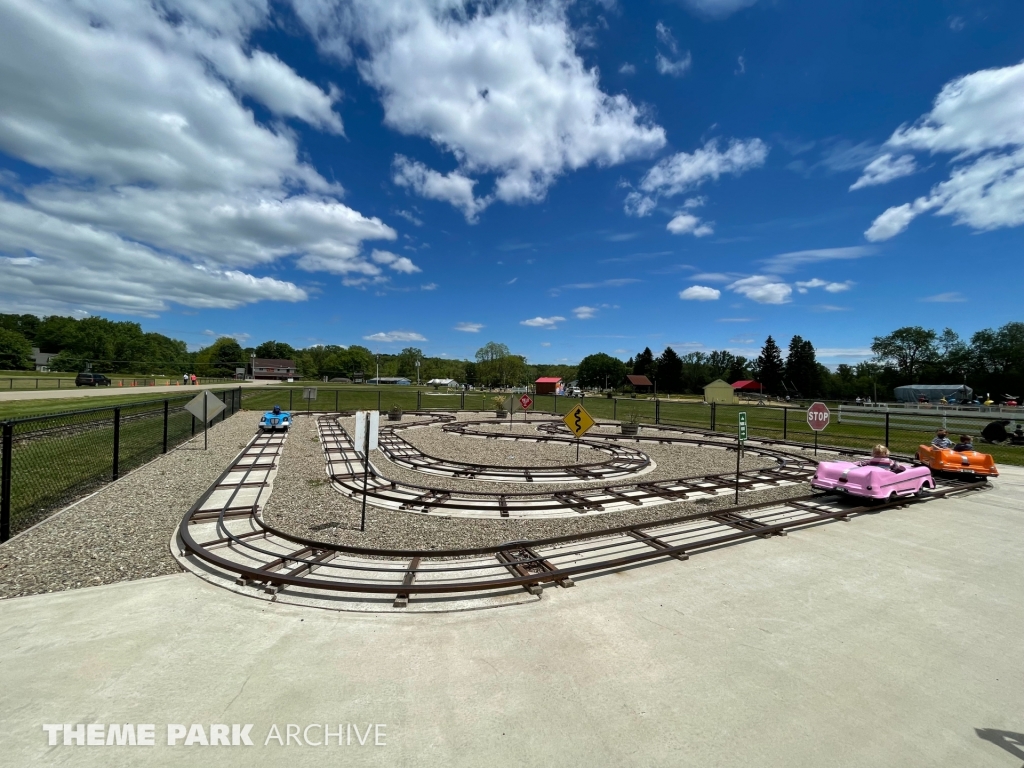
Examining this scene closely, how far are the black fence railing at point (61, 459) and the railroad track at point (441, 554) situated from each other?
253 centimetres

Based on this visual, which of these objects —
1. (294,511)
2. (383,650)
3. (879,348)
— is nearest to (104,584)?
(294,511)

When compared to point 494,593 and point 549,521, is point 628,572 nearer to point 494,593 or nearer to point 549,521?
point 494,593

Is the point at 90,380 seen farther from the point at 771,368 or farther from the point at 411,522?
the point at 771,368

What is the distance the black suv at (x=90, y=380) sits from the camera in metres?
53.0

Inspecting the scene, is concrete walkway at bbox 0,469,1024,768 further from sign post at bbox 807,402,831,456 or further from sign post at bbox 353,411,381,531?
sign post at bbox 807,402,831,456

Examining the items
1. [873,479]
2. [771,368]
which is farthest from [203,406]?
[771,368]

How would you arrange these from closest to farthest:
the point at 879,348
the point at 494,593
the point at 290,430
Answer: the point at 494,593 → the point at 290,430 → the point at 879,348

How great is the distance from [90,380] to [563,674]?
2877 inches

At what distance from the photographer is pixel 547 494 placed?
32.7 ft

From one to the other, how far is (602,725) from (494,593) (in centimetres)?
222

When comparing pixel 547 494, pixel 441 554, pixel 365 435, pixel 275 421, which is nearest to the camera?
pixel 441 554

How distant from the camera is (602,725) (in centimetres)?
317

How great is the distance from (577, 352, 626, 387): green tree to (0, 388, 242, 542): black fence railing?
369 feet

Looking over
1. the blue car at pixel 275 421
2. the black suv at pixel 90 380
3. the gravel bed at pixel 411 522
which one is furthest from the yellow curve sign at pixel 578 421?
the black suv at pixel 90 380
